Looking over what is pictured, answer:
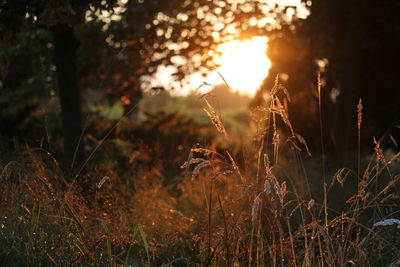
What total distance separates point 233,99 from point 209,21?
235 ft

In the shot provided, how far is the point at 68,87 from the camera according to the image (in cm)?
625

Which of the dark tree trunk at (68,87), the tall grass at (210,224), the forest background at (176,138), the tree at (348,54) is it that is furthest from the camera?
the tree at (348,54)

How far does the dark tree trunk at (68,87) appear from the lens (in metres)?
6.21

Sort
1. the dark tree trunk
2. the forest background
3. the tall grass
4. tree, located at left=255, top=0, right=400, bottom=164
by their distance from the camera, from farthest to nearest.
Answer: tree, located at left=255, top=0, right=400, bottom=164, the dark tree trunk, the forest background, the tall grass

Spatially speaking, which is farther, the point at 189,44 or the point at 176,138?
the point at 176,138

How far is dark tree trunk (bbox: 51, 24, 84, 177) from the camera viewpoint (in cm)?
621

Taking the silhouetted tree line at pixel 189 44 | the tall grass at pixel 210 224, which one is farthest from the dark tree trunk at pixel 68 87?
the tall grass at pixel 210 224

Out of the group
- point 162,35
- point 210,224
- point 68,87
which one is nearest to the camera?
point 210,224

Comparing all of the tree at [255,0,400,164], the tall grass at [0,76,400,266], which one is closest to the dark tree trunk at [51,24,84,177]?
the tall grass at [0,76,400,266]

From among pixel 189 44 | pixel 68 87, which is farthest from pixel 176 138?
pixel 68 87

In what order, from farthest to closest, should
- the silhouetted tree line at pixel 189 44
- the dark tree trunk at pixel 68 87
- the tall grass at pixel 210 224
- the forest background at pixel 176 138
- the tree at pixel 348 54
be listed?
the tree at pixel 348 54, the silhouetted tree line at pixel 189 44, the dark tree trunk at pixel 68 87, the forest background at pixel 176 138, the tall grass at pixel 210 224

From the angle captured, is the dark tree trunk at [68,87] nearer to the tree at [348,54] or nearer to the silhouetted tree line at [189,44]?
the silhouetted tree line at [189,44]

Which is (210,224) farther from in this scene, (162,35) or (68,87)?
(162,35)

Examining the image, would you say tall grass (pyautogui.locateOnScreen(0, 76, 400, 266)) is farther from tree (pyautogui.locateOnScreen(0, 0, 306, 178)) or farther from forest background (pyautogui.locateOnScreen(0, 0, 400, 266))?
tree (pyautogui.locateOnScreen(0, 0, 306, 178))
